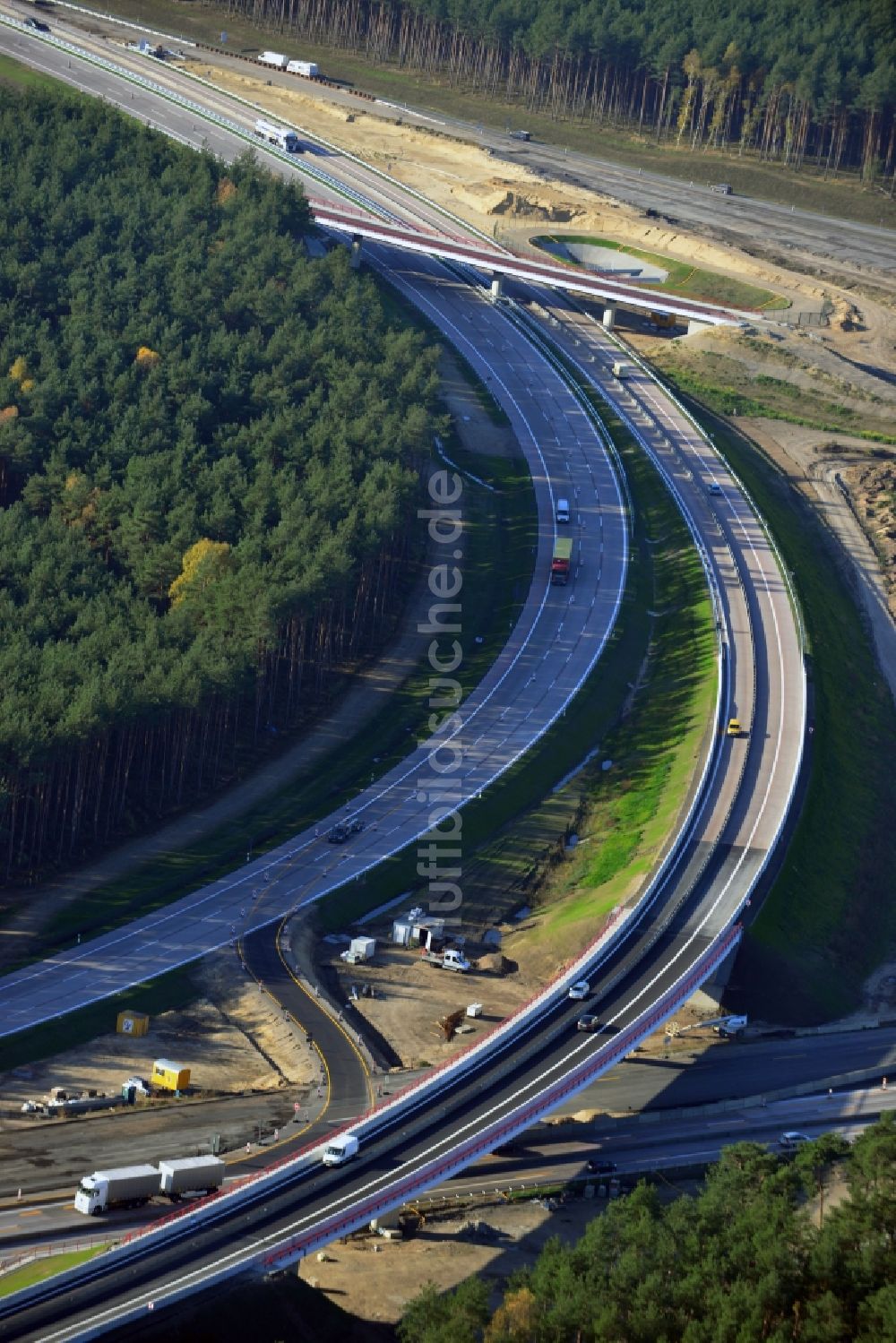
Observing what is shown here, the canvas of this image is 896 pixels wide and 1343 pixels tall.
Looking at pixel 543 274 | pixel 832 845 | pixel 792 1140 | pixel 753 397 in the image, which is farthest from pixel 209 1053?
pixel 543 274

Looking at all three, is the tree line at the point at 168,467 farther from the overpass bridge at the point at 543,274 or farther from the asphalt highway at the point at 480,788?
the asphalt highway at the point at 480,788

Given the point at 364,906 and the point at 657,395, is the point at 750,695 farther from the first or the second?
the point at 657,395

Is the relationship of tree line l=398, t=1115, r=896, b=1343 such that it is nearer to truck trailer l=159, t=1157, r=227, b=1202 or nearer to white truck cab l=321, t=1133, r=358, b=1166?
white truck cab l=321, t=1133, r=358, b=1166

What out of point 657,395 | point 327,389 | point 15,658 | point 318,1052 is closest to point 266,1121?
point 318,1052

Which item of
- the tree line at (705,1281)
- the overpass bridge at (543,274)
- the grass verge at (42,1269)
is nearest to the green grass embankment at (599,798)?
the tree line at (705,1281)

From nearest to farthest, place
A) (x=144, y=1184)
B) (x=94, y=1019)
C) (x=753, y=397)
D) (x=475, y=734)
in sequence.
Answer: (x=144, y=1184), (x=94, y=1019), (x=475, y=734), (x=753, y=397)

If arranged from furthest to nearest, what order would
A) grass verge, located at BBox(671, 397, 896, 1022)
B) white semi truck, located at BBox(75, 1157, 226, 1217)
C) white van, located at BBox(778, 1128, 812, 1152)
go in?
grass verge, located at BBox(671, 397, 896, 1022), white van, located at BBox(778, 1128, 812, 1152), white semi truck, located at BBox(75, 1157, 226, 1217)

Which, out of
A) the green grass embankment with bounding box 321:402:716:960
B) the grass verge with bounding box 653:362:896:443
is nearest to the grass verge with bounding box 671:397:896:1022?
the green grass embankment with bounding box 321:402:716:960

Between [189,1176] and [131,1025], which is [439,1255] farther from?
[131,1025]
